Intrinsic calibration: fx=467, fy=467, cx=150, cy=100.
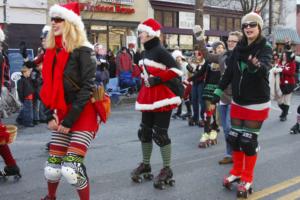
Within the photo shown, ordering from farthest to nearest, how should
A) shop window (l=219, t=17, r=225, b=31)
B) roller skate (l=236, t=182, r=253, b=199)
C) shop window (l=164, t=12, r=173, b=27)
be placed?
1. shop window (l=219, t=17, r=225, b=31)
2. shop window (l=164, t=12, r=173, b=27)
3. roller skate (l=236, t=182, r=253, b=199)

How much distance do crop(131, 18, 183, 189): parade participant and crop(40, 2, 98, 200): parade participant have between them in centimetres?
131

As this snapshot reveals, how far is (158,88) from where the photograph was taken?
5.65m

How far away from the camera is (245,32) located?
17.2ft

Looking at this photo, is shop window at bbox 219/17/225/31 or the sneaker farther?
shop window at bbox 219/17/225/31

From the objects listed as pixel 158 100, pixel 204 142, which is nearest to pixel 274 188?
pixel 158 100

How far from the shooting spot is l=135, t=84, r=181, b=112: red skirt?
556cm

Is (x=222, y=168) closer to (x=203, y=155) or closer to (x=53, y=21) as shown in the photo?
(x=203, y=155)

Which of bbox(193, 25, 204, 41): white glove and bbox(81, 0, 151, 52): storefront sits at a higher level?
bbox(81, 0, 151, 52): storefront

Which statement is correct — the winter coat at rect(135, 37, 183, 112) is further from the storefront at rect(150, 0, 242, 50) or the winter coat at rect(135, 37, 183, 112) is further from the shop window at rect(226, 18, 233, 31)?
the shop window at rect(226, 18, 233, 31)

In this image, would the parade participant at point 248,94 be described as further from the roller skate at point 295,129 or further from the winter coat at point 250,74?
the roller skate at point 295,129

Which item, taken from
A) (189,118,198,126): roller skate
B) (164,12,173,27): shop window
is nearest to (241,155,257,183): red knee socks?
(189,118,198,126): roller skate

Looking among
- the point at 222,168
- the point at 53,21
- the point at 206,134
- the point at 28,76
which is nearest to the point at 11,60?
the point at 28,76

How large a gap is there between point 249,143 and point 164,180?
3.71ft

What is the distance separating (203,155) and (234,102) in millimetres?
2288
